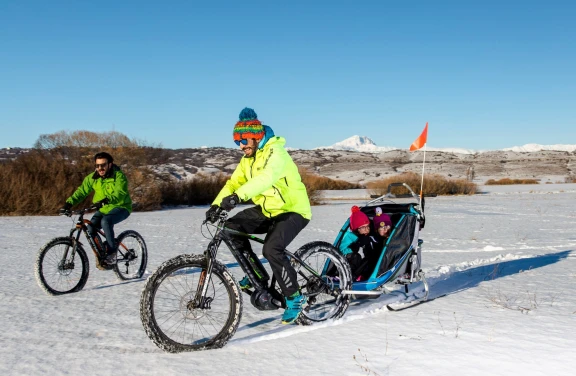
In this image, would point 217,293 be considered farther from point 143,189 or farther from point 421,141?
point 143,189

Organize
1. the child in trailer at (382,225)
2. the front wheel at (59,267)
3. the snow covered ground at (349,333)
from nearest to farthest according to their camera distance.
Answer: the snow covered ground at (349,333), the front wheel at (59,267), the child in trailer at (382,225)

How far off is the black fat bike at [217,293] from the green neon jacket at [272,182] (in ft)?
1.10

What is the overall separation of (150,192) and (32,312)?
1409 centimetres

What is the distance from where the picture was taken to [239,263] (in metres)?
4.42

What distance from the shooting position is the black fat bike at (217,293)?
3.84 meters

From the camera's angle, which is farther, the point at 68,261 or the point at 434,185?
the point at 434,185

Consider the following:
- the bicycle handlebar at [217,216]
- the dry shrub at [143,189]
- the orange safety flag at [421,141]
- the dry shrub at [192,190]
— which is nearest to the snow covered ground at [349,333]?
the bicycle handlebar at [217,216]

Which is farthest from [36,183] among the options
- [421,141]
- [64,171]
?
[421,141]

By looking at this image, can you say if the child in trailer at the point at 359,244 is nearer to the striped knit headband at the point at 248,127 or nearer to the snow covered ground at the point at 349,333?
the snow covered ground at the point at 349,333

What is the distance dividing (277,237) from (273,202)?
332 millimetres

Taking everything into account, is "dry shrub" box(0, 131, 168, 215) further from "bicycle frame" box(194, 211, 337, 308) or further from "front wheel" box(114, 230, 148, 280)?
"bicycle frame" box(194, 211, 337, 308)

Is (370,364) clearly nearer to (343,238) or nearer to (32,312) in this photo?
(343,238)

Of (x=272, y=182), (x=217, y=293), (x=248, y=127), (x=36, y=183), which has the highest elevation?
(x=248, y=127)

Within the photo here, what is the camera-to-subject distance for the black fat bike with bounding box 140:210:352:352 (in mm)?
3844
